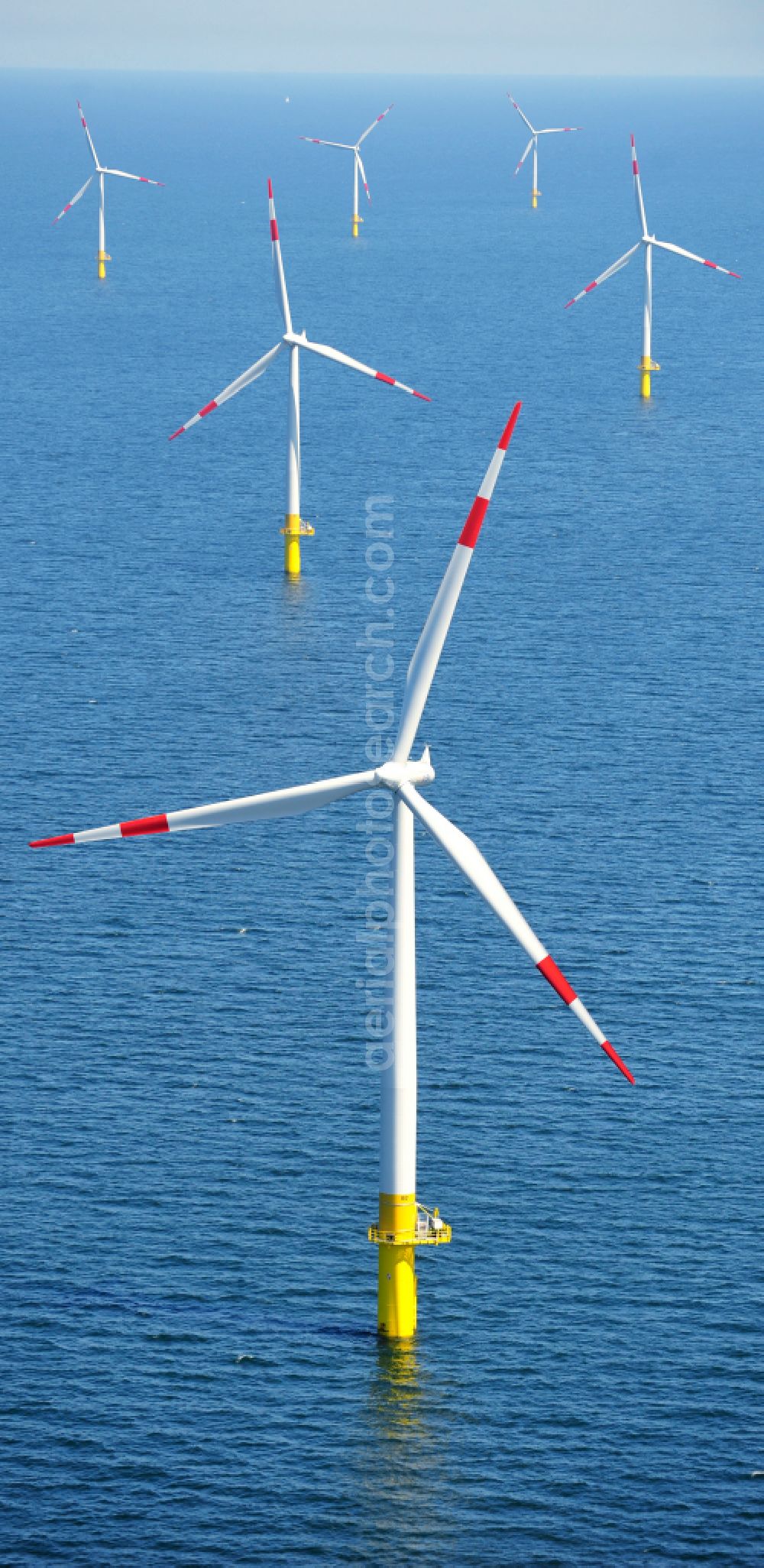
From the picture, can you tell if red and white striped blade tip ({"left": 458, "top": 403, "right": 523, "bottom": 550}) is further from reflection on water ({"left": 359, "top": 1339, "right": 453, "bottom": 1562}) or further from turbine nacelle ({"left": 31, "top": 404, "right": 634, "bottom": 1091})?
reflection on water ({"left": 359, "top": 1339, "right": 453, "bottom": 1562})

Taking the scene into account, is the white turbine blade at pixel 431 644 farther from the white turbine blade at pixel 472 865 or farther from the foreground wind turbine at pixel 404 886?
the white turbine blade at pixel 472 865

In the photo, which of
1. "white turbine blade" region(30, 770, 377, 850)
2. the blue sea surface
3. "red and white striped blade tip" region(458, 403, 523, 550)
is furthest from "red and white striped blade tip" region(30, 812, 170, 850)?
the blue sea surface

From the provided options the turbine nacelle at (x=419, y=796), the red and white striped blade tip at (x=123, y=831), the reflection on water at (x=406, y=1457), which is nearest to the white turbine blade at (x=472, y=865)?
the turbine nacelle at (x=419, y=796)

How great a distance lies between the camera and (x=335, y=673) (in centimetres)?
18262

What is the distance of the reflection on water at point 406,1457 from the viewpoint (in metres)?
82.8

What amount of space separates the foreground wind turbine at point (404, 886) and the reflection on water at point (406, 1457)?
1.79m

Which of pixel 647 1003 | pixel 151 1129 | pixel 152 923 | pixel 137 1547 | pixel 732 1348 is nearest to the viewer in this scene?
pixel 137 1547

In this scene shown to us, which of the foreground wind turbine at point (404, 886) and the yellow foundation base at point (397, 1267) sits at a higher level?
the foreground wind turbine at point (404, 886)

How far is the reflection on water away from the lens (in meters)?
82.8

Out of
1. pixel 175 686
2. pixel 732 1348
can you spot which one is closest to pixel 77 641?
pixel 175 686

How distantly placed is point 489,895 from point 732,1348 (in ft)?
74.9

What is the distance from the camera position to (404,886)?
8881cm

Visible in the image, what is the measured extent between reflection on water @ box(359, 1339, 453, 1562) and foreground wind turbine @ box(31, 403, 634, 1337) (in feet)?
5.89

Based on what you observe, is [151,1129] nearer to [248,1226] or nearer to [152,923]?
[248,1226]
